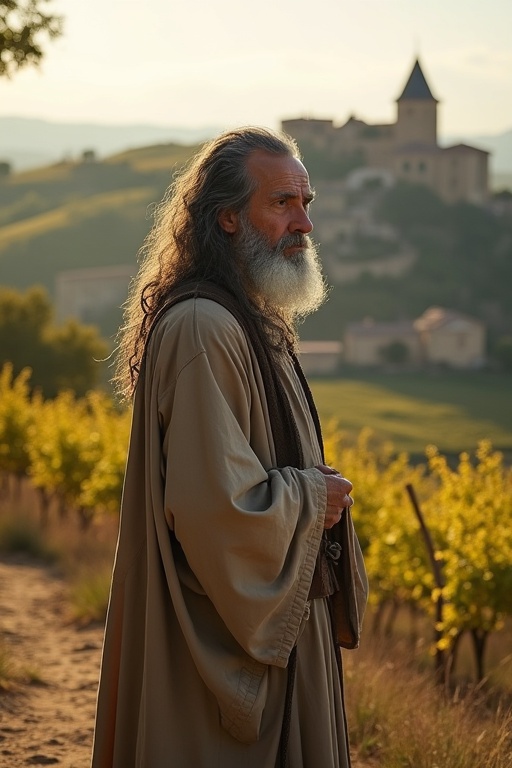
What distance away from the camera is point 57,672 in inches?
238

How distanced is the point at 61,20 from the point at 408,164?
99175 millimetres

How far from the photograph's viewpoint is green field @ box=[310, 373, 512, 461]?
54656mm

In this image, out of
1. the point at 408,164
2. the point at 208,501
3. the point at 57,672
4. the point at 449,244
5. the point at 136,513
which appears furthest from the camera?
the point at 408,164

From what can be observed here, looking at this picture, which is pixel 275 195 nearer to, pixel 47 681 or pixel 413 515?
pixel 47 681

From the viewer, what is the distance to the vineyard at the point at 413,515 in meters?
7.12

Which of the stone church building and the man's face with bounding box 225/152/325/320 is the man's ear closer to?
the man's face with bounding box 225/152/325/320

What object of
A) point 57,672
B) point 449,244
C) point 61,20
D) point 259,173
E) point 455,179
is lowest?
point 57,672

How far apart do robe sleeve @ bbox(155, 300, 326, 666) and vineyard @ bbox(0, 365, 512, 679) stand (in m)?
2.81

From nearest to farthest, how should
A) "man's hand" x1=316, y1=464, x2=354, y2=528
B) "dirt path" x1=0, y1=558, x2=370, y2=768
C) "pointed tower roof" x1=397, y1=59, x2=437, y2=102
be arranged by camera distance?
"man's hand" x1=316, y1=464, x2=354, y2=528 → "dirt path" x1=0, y1=558, x2=370, y2=768 → "pointed tower roof" x1=397, y1=59, x2=437, y2=102

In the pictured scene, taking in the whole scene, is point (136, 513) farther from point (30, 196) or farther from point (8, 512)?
point (30, 196)

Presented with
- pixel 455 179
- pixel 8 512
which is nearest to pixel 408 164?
pixel 455 179

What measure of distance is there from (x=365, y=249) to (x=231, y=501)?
92339 millimetres

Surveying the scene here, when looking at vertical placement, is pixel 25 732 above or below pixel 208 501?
below

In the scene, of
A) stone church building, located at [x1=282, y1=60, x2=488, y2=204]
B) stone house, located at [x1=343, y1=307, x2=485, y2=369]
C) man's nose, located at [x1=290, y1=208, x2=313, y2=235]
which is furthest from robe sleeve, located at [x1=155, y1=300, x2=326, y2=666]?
stone church building, located at [x1=282, y1=60, x2=488, y2=204]
